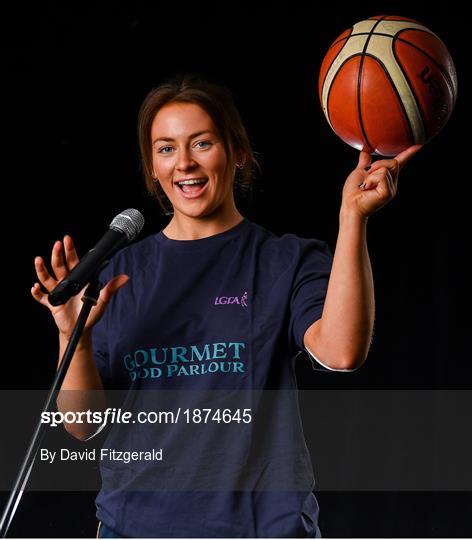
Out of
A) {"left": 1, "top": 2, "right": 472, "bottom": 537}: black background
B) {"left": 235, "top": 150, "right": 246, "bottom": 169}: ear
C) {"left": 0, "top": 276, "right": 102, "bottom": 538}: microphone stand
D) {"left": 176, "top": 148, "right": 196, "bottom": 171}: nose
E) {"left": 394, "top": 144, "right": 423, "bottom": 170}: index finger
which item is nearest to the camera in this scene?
{"left": 0, "top": 276, "right": 102, "bottom": 538}: microphone stand

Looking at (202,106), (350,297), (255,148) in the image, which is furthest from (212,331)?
(255,148)

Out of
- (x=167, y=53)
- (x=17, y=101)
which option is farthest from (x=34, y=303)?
(x=167, y=53)

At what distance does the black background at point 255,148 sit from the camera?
104 inches

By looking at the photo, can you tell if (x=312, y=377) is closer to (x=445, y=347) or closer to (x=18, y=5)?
(x=445, y=347)

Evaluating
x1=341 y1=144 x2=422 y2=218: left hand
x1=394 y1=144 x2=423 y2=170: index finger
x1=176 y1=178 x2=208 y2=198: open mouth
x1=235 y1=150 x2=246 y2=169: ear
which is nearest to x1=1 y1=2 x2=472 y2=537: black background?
x1=235 y1=150 x2=246 y2=169: ear

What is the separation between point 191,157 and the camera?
4.55 feet

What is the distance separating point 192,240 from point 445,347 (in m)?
1.46

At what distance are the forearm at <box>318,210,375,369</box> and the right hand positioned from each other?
30cm

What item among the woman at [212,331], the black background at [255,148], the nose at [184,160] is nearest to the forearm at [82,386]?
the woman at [212,331]

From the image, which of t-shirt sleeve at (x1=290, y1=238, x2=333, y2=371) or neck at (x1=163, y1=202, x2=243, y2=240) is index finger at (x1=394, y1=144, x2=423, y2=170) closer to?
t-shirt sleeve at (x1=290, y1=238, x2=333, y2=371)

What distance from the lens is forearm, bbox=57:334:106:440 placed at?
1296mm

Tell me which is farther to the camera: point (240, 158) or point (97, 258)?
point (240, 158)

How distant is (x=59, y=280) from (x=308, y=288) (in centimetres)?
37

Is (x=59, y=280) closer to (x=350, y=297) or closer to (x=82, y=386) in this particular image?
(x=82, y=386)
